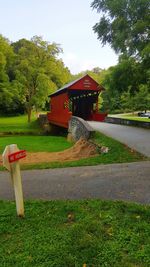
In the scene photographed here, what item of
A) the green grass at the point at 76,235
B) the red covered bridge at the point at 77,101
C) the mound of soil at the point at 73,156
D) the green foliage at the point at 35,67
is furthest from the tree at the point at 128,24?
the green foliage at the point at 35,67

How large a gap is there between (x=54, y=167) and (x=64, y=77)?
30277mm

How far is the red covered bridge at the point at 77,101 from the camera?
23328mm

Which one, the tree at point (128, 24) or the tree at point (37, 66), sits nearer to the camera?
the tree at point (128, 24)

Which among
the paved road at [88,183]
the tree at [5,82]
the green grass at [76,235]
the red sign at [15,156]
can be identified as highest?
the tree at [5,82]

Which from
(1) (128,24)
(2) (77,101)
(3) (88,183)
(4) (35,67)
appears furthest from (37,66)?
(3) (88,183)

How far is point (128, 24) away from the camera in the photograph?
49.8ft

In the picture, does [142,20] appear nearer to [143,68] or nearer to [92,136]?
[143,68]

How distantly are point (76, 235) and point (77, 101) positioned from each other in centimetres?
2637

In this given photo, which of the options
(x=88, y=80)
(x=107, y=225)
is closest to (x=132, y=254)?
(x=107, y=225)

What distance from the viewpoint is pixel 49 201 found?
183 inches

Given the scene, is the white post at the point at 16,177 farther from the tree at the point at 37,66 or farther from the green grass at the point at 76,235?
the tree at the point at 37,66

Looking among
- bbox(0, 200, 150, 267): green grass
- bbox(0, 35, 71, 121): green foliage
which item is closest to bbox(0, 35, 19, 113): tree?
bbox(0, 35, 71, 121): green foliage

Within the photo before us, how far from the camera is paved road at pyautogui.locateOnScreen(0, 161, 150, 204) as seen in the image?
5.01m

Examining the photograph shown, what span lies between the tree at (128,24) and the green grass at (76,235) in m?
11.4
